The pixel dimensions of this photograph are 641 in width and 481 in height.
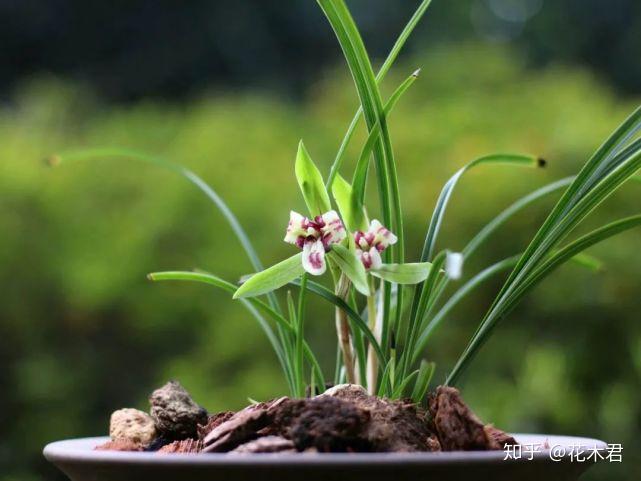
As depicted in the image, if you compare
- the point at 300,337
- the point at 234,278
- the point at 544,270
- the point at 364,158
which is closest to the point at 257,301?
the point at 300,337

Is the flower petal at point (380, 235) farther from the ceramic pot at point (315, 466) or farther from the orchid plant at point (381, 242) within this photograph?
the ceramic pot at point (315, 466)

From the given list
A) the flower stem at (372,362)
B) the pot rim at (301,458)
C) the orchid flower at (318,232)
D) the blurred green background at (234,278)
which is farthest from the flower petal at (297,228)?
the blurred green background at (234,278)

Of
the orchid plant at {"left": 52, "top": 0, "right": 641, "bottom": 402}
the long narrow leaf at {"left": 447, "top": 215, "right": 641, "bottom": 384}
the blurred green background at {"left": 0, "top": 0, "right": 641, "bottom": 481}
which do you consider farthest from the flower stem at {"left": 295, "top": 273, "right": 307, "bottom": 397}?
the blurred green background at {"left": 0, "top": 0, "right": 641, "bottom": 481}

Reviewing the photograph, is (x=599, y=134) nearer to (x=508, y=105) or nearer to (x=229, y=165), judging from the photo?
(x=508, y=105)

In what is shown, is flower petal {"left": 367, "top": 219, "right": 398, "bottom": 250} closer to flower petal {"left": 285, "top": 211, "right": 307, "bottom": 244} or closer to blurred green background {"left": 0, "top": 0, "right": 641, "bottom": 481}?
flower petal {"left": 285, "top": 211, "right": 307, "bottom": 244}

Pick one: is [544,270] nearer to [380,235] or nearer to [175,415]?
[380,235]

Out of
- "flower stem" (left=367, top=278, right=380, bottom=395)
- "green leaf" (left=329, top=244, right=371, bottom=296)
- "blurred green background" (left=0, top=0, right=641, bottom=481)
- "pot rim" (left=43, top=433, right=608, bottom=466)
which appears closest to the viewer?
"pot rim" (left=43, top=433, right=608, bottom=466)
